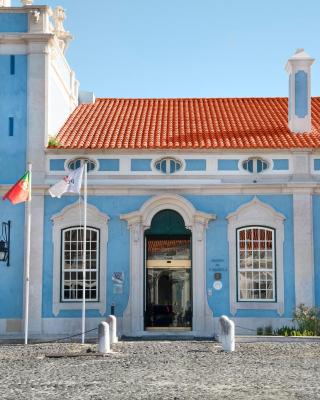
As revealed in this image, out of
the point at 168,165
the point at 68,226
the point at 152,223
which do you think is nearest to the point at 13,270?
the point at 68,226

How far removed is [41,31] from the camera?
2325 centimetres

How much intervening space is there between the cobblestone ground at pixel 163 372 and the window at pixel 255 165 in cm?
583

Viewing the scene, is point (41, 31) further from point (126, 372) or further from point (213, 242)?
point (126, 372)

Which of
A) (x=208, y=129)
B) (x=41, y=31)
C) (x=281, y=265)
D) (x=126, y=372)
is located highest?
(x=41, y=31)

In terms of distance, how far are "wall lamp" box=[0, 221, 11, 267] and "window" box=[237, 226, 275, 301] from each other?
6.64m

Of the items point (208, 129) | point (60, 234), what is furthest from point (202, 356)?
point (208, 129)

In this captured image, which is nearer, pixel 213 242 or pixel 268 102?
pixel 213 242

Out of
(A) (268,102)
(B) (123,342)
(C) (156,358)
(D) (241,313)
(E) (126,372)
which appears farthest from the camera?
(A) (268,102)

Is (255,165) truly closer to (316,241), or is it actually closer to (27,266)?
(316,241)

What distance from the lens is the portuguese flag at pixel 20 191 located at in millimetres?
20719

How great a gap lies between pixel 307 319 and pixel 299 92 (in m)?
7.45

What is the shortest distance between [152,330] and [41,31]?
9.32 meters

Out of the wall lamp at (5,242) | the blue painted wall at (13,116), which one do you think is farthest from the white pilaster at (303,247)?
the wall lamp at (5,242)

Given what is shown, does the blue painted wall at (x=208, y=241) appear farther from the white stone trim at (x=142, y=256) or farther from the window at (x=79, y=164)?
the window at (x=79, y=164)
